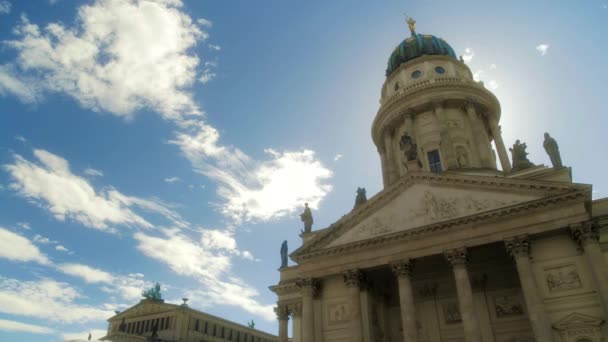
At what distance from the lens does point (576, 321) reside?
60.5ft

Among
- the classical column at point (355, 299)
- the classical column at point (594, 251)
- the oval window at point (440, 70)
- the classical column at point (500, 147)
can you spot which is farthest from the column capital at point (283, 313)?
the oval window at point (440, 70)

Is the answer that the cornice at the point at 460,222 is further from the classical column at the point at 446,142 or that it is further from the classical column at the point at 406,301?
the classical column at the point at 446,142

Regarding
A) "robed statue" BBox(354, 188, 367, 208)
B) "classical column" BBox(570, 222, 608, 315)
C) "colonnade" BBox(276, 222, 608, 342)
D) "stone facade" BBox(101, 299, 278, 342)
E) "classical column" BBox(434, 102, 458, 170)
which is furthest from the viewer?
"stone facade" BBox(101, 299, 278, 342)

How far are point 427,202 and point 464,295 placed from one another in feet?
17.1

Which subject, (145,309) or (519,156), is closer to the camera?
(519,156)

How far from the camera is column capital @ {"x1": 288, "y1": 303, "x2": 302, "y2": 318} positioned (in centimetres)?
2775

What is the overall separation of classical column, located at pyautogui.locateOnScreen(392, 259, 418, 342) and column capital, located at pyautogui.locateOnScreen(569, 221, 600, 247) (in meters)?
7.49

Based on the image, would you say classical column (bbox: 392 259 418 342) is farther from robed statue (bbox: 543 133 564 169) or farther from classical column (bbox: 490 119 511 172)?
classical column (bbox: 490 119 511 172)

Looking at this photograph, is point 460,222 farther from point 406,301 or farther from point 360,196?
point 360,196

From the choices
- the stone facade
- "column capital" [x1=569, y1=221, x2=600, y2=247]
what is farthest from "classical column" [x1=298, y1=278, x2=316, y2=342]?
the stone facade

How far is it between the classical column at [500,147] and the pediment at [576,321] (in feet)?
52.4

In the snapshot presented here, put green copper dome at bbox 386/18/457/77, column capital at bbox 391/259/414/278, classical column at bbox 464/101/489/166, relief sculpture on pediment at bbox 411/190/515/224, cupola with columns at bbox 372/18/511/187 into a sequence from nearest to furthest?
relief sculpture on pediment at bbox 411/190/515/224
column capital at bbox 391/259/414/278
classical column at bbox 464/101/489/166
cupola with columns at bbox 372/18/511/187
green copper dome at bbox 386/18/457/77

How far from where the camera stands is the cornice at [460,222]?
64.8 feet

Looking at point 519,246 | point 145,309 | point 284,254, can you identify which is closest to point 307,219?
point 284,254
